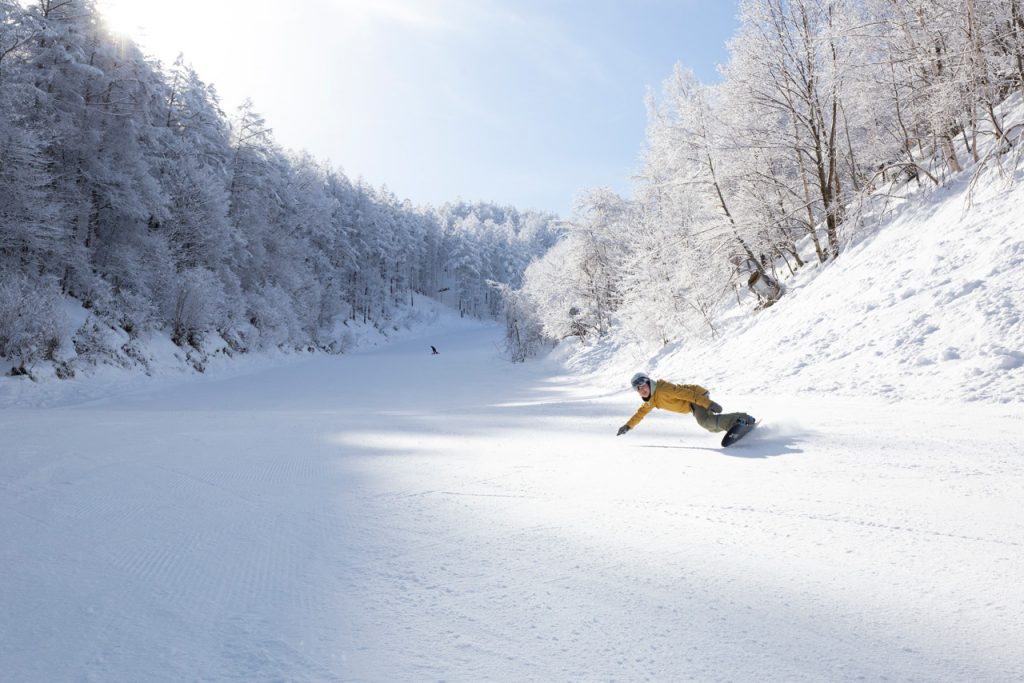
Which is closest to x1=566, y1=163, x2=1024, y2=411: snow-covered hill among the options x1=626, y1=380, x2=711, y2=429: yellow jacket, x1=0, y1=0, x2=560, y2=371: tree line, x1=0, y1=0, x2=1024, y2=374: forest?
x1=0, y1=0, x2=1024, y2=374: forest

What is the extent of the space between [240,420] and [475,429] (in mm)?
5177

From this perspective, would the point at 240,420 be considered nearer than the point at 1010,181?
No

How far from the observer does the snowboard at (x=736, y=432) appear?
6.21m

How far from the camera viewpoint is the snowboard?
6.21 metres

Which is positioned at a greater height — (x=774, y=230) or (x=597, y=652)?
(x=774, y=230)

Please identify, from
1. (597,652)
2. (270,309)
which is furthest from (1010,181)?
(270,309)

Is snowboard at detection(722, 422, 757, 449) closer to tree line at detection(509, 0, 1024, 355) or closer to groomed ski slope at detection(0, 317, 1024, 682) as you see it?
groomed ski slope at detection(0, 317, 1024, 682)

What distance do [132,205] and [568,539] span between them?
27.5 metres

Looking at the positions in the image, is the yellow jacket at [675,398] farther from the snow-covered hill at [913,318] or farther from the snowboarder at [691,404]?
the snow-covered hill at [913,318]

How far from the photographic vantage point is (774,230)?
634 inches

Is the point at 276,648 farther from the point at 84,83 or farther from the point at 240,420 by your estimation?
the point at 84,83

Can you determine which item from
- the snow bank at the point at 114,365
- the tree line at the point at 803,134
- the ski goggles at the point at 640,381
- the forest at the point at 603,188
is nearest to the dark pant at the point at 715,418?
the ski goggles at the point at 640,381

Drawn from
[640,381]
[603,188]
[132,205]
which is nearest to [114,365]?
[132,205]

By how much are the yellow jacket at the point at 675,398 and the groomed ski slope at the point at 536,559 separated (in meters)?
0.46
